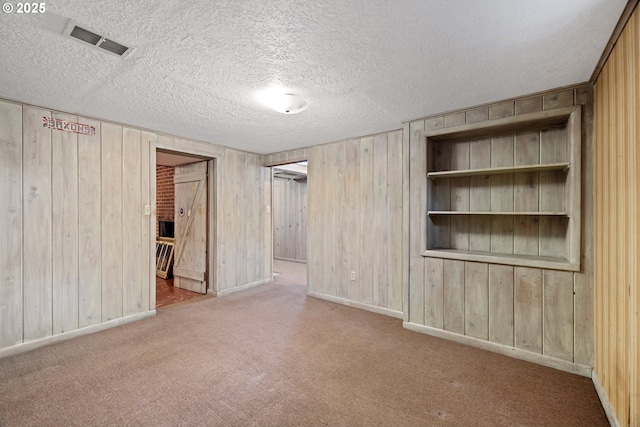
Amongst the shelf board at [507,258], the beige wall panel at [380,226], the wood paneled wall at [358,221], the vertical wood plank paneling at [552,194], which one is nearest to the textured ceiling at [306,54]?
the vertical wood plank paneling at [552,194]

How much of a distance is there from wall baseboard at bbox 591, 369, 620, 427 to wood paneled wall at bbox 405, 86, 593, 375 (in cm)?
15

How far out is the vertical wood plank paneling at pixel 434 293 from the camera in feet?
9.90

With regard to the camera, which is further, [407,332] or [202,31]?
[407,332]

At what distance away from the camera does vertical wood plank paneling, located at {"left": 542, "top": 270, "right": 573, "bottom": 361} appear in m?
2.36

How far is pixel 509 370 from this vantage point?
2367mm

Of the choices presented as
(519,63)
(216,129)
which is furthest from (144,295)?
(519,63)

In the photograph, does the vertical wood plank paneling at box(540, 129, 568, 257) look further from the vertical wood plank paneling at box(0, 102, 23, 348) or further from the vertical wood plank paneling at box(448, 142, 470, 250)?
the vertical wood plank paneling at box(0, 102, 23, 348)

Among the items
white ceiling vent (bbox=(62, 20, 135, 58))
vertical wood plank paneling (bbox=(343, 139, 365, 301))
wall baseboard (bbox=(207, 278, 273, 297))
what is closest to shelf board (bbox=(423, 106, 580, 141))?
vertical wood plank paneling (bbox=(343, 139, 365, 301))

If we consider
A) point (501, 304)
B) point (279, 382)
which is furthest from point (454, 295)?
point (279, 382)

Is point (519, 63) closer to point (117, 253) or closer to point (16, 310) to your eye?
point (117, 253)

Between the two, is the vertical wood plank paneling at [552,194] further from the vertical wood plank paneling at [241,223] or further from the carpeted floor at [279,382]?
the vertical wood plank paneling at [241,223]

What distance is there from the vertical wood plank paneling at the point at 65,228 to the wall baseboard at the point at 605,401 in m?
4.52

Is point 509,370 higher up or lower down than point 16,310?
lower down

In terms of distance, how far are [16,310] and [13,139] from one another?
1.59 m
